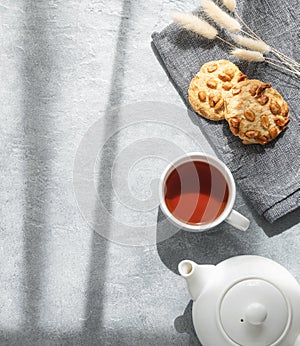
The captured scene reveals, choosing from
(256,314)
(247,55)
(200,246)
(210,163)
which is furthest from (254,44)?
(256,314)

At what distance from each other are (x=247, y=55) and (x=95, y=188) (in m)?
0.36

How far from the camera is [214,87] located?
1.29m

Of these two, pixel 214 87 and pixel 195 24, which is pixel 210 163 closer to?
pixel 214 87

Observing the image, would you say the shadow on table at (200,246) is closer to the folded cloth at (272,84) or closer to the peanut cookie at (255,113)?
the folded cloth at (272,84)

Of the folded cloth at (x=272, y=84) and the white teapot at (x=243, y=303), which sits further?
the folded cloth at (x=272, y=84)

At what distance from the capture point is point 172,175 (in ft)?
4.13

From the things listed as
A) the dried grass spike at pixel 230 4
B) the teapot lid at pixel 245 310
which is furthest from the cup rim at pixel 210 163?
the dried grass spike at pixel 230 4

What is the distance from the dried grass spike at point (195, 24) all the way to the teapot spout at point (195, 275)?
1.34ft

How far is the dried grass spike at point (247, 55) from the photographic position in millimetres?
1273

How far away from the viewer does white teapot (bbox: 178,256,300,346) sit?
1.14 metres

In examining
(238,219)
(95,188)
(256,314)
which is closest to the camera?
(256,314)

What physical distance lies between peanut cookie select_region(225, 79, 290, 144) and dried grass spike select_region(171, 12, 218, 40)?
112mm

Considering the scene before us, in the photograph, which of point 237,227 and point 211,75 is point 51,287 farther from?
point 211,75

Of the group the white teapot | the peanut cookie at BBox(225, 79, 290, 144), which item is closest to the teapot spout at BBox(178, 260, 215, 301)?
the white teapot
